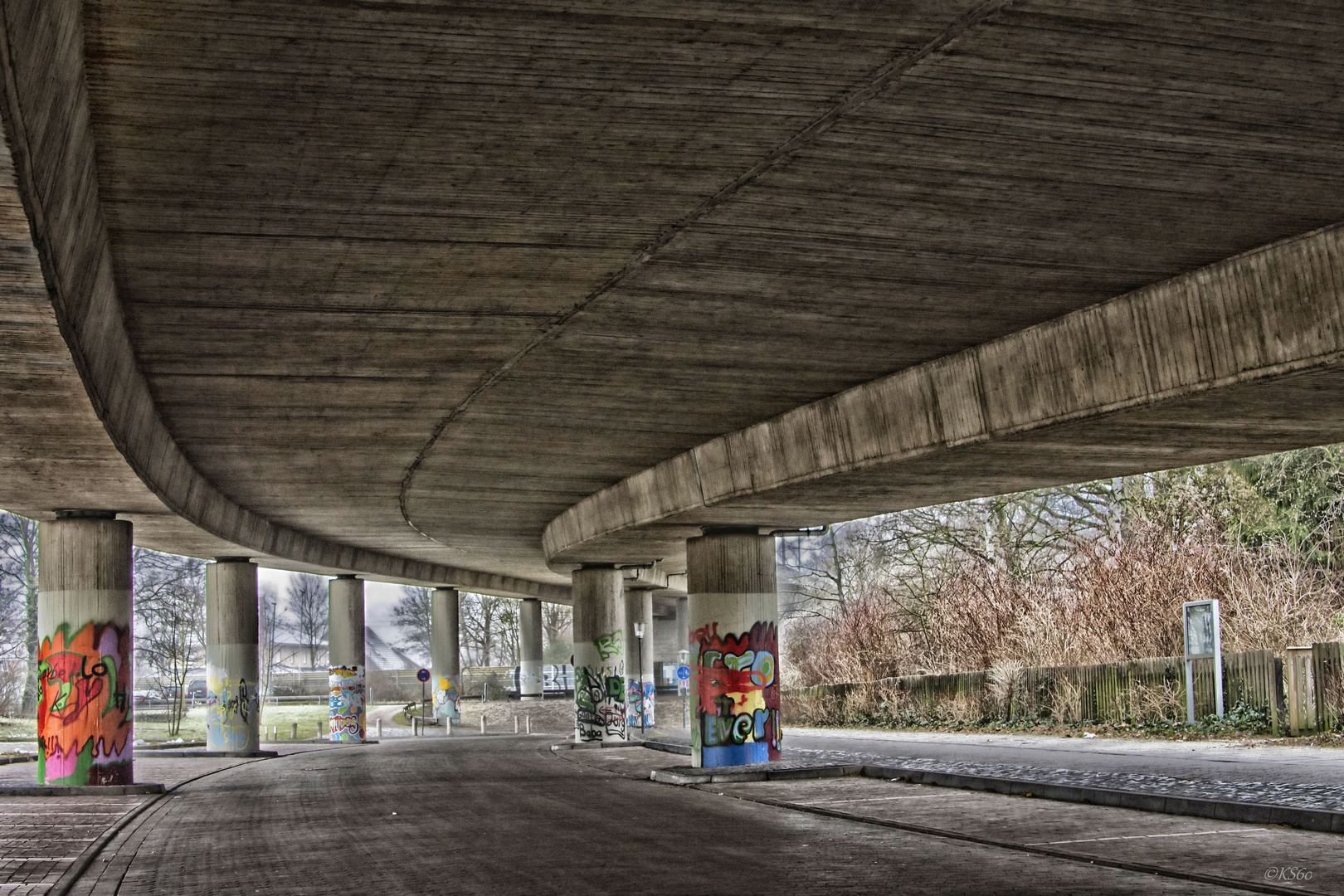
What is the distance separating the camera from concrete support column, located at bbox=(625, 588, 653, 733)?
4791 cm

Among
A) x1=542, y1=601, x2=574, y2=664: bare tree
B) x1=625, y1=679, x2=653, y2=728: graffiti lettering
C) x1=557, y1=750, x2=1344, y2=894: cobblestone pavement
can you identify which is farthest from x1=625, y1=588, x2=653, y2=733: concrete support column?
x1=542, y1=601, x2=574, y2=664: bare tree

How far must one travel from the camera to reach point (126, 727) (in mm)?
23203

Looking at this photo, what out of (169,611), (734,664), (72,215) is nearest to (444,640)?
(169,611)

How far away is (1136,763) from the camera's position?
20375mm

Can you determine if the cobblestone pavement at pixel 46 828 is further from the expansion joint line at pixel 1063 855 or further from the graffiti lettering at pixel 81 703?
the expansion joint line at pixel 1063 855

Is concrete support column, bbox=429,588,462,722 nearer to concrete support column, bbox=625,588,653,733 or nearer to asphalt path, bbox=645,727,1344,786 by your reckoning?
concrete support column, bbox=625,588,653,733

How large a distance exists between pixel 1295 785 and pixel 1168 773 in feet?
8.66

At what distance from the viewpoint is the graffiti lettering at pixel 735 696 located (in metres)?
23.5

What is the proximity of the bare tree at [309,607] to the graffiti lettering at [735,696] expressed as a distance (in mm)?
100339

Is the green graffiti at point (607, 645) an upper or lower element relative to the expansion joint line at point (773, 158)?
lower

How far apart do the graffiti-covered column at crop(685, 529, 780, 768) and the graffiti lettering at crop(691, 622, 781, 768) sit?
0.05 ft

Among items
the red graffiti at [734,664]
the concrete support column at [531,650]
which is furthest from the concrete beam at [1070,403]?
the concrete support column at [531,650]

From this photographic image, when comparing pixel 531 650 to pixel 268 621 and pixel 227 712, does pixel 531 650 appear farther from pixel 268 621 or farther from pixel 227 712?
pixel 268 621

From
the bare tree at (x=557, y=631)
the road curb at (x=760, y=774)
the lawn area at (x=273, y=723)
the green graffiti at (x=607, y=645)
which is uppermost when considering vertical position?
the green graffiti at (x=607, y=645)
